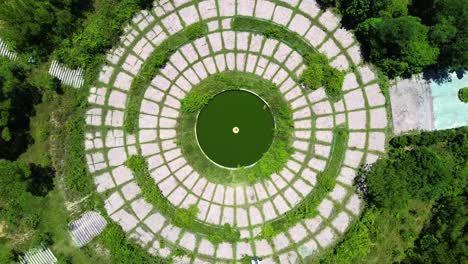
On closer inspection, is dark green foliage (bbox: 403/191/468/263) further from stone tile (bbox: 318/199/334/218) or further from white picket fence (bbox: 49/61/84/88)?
white picket fence (bbox: 49/61/84/88)

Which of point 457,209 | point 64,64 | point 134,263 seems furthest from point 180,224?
point 457,209

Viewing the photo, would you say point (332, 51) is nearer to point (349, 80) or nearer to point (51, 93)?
point (349, 80)

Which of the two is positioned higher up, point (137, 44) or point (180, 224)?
point (137, 44)

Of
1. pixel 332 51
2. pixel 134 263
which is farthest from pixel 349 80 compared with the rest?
pixel 134 263

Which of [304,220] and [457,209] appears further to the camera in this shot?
[304,220]

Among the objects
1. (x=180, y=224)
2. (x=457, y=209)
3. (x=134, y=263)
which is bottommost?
(x=134, y=263)

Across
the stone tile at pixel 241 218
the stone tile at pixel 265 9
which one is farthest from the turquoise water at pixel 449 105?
the stone tile at pixel 241 218

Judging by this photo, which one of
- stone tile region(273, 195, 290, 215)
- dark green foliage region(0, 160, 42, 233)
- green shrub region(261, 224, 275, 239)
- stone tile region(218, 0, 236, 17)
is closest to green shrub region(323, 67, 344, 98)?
stone tile region(218, 0, 236, 17)
